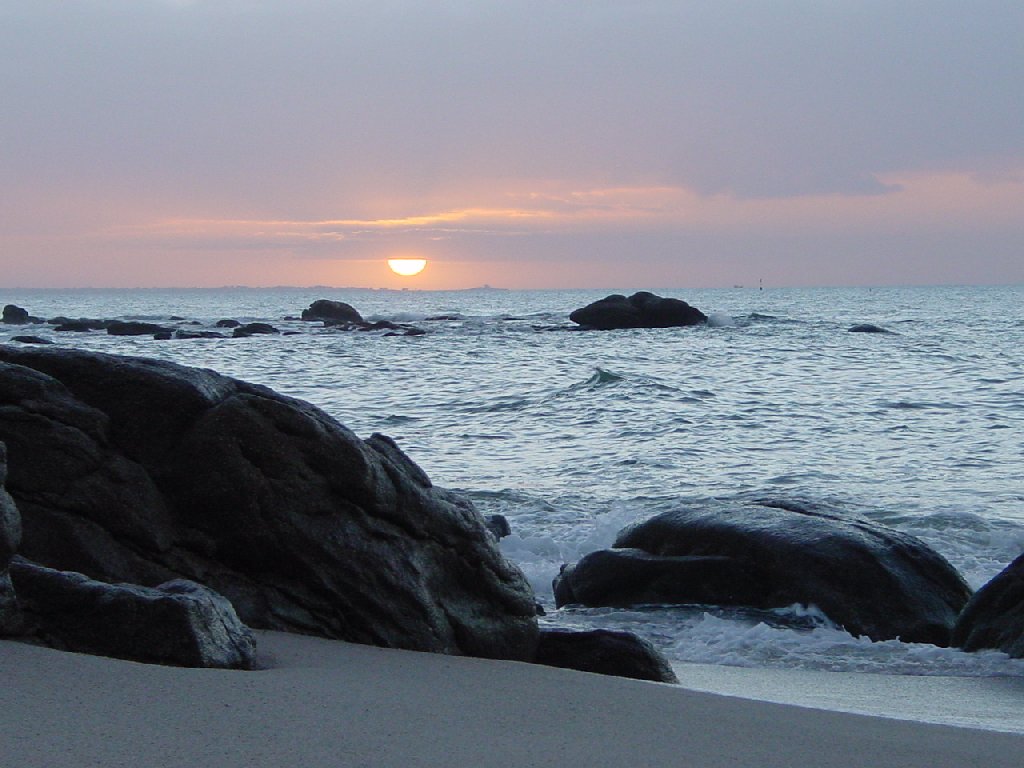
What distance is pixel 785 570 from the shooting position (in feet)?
26.6

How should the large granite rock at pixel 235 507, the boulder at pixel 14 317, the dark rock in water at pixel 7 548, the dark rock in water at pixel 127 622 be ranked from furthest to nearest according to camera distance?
the boulder at pixel 14 317 < the large granite rock at pixel 235 507 < the dark rock in water at pixel 127 622 < the dark rock in water at pixel 7 548

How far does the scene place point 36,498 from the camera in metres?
5.46

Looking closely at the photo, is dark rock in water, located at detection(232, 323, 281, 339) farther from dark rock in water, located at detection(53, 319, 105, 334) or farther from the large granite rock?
the large granite rock

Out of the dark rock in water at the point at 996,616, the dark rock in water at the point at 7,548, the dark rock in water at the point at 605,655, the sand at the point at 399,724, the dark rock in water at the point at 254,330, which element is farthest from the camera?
the dark rock in water at the point at 254,330

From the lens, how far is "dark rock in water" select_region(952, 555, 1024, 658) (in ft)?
22.5

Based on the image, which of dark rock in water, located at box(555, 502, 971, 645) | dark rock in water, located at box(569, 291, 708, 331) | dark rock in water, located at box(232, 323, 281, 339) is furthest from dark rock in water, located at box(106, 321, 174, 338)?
dark rock in water, located at box(555, 502, 971, 645)

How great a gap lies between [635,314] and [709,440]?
3708 centimetres

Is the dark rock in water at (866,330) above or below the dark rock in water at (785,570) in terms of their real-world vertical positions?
above

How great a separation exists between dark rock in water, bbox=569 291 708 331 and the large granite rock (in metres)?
47.3

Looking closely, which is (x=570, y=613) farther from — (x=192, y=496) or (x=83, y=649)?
(x=83, y=649)

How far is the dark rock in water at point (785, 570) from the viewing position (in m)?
7.71

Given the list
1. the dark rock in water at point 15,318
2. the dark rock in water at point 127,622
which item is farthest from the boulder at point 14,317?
the dark rock in water at point 127,622

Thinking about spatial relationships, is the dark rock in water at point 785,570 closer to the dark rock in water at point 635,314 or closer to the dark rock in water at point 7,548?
the dark rock in water at point 7,548

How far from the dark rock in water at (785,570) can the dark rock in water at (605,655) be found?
7.46ft
